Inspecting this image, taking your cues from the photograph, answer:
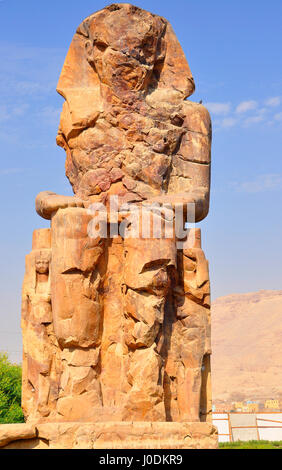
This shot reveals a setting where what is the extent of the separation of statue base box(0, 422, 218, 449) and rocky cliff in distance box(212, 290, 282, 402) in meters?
50.5

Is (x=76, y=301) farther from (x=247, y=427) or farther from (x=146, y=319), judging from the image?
(x=247, y=427)

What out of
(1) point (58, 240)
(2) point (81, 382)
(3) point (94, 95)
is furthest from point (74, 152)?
(2) point (81, 382)

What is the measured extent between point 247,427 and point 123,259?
1844cm

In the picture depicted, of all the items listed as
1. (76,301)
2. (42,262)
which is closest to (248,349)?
(42,262)

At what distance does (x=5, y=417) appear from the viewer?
798 inches

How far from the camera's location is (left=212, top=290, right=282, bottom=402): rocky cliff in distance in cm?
6009

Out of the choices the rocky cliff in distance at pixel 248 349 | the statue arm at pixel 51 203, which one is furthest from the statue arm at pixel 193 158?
the rocky cliff in distance at pixel 248 349

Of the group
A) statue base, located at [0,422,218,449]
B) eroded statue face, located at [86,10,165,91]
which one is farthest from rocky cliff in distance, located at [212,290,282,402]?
statue base, located at [0,422,218,449]

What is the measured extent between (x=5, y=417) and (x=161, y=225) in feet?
48.6

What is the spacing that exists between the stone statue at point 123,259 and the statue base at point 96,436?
0.11 feet

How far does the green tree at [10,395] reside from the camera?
20.4 metres

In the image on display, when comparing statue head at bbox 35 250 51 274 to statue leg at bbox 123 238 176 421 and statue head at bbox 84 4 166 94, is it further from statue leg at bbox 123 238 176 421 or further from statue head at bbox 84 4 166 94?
statue head at bbox 84 4 166 94

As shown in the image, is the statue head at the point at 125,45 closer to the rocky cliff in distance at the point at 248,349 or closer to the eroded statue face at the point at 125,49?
the eroded statue face at the point at 125,49
